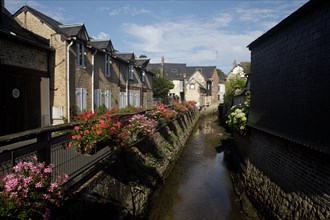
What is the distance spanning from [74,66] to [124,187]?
420 inches

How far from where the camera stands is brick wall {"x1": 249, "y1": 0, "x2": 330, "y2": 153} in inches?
244

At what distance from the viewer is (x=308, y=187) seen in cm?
660

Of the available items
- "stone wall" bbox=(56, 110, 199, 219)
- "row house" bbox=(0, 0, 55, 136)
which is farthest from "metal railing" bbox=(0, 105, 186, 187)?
"row house" bbox=(0, 0, 55, 136)

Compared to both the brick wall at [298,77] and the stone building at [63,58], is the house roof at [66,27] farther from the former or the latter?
the brick wall at [298,77]

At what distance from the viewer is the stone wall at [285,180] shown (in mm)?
6105

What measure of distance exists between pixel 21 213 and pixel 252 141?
33.8 feet

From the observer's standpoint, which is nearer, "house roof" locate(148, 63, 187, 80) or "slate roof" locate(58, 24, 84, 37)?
"slate roof" locate(58, 24, 84, 37)

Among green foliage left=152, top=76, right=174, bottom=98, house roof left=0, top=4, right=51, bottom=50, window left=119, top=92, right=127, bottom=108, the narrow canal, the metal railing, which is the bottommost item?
the narrow canal

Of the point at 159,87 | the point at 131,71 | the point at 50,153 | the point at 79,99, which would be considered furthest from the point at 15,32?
the point at 159,87

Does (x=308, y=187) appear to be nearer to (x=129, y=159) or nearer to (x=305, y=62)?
(x=305, y=62)

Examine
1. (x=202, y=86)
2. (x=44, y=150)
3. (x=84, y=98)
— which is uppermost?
(x=202, y=86)

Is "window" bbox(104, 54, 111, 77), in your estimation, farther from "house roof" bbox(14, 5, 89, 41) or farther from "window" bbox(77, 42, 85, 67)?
"house roof" bbox(14, 5, 89, 41)

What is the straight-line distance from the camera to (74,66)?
1603cm

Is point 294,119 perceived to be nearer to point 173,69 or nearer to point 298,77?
point 298,77
